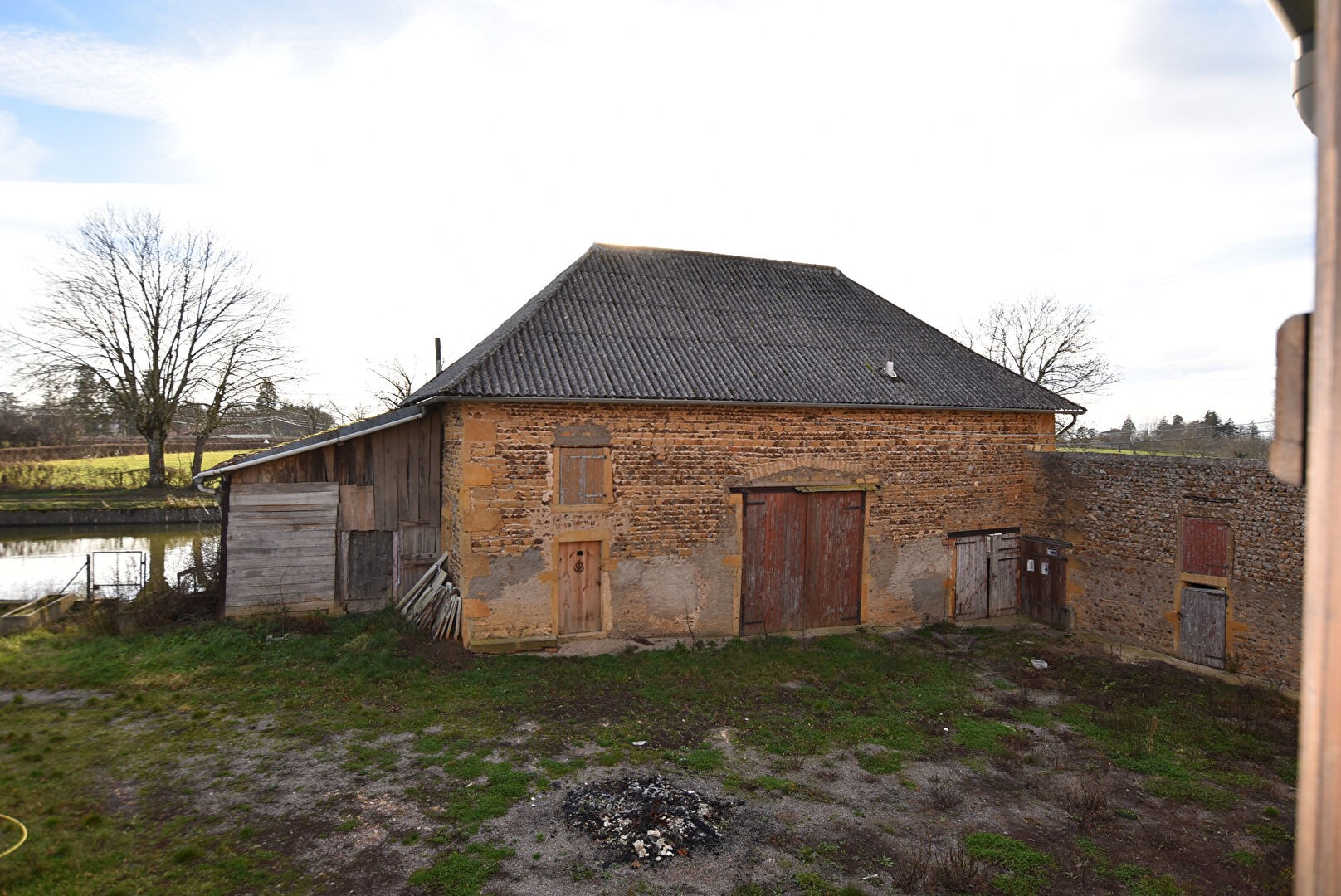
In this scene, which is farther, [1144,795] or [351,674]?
[351,674]

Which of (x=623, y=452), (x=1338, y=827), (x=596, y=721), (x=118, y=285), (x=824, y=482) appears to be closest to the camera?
(x=1338, y=827)

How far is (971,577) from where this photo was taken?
13.7m

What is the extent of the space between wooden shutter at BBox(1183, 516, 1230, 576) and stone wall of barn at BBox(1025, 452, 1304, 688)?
0.07 m

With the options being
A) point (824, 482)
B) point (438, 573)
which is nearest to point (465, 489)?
point (438, 573)

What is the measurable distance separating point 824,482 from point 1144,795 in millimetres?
6453

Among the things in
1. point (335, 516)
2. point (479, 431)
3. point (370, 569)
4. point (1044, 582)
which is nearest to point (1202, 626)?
point (1044, 582)

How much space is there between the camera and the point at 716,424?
11891 mm

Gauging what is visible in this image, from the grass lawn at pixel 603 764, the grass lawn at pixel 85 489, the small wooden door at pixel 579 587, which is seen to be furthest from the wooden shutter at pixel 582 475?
the grass lawn at pixel 85 489

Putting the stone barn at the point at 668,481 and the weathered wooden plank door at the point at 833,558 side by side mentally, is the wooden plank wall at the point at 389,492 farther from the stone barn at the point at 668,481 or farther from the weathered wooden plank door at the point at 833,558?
the weathered wooden plank door at the point at 833,558

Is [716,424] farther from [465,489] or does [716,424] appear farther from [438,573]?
[438,573]

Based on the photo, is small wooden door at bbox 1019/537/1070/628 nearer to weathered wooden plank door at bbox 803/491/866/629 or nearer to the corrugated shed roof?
weathered wooden plank door at bbox 803/491/866/629

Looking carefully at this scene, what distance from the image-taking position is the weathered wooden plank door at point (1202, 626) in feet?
35.7

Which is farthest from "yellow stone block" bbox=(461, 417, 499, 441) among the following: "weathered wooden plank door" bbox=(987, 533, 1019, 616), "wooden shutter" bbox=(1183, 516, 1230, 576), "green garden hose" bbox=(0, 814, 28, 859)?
"wooden shutter" bbox=(1183, 516, 1230, 576)

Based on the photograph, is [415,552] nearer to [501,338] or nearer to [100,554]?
[501,338]
